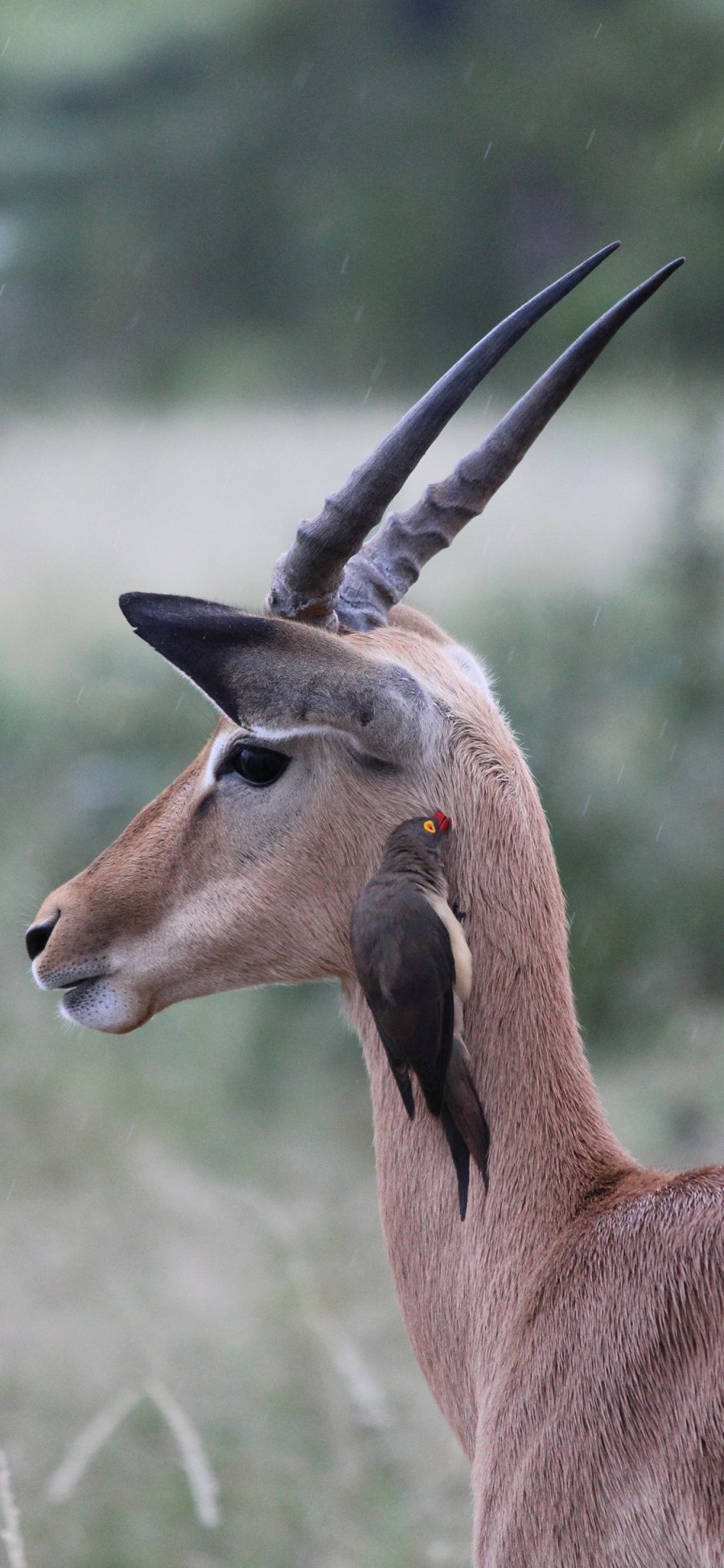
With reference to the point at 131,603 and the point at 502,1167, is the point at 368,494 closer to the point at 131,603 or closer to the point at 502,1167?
the point at 131,603

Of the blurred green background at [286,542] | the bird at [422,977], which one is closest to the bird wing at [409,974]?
the bird at [422,977]

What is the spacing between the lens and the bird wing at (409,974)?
169cm

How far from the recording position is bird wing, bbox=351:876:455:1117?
169cm

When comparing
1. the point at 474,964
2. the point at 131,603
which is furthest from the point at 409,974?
the point at 131,603

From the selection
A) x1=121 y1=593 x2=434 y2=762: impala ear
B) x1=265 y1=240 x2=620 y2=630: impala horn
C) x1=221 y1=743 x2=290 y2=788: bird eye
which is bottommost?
x1=221 y1=743 x2=290 y2=788: bird eye

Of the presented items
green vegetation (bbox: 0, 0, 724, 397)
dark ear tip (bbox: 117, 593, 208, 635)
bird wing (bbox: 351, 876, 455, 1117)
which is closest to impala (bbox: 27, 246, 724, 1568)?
dark ear tip (bbox: 117, 593, 208, 635)

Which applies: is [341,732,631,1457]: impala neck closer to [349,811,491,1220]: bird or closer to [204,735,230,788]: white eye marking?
[349,811,491,1220]: bird

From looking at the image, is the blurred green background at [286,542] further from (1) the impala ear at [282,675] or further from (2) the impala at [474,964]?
(1) the impala ear at [282,675]

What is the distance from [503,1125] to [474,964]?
22 centimetres

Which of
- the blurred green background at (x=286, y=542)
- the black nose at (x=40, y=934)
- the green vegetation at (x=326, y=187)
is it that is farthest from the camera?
the green vegetation at (x=326, y=187)

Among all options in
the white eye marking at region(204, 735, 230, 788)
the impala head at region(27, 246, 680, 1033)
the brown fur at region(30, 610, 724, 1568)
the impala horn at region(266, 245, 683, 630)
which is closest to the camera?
the brown fur at region(30, 610, 724, 1568)

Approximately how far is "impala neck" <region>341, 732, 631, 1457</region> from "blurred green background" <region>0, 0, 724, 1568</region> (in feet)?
9.03

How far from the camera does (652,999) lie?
5.22 metres

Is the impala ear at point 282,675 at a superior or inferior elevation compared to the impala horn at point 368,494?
inferior
